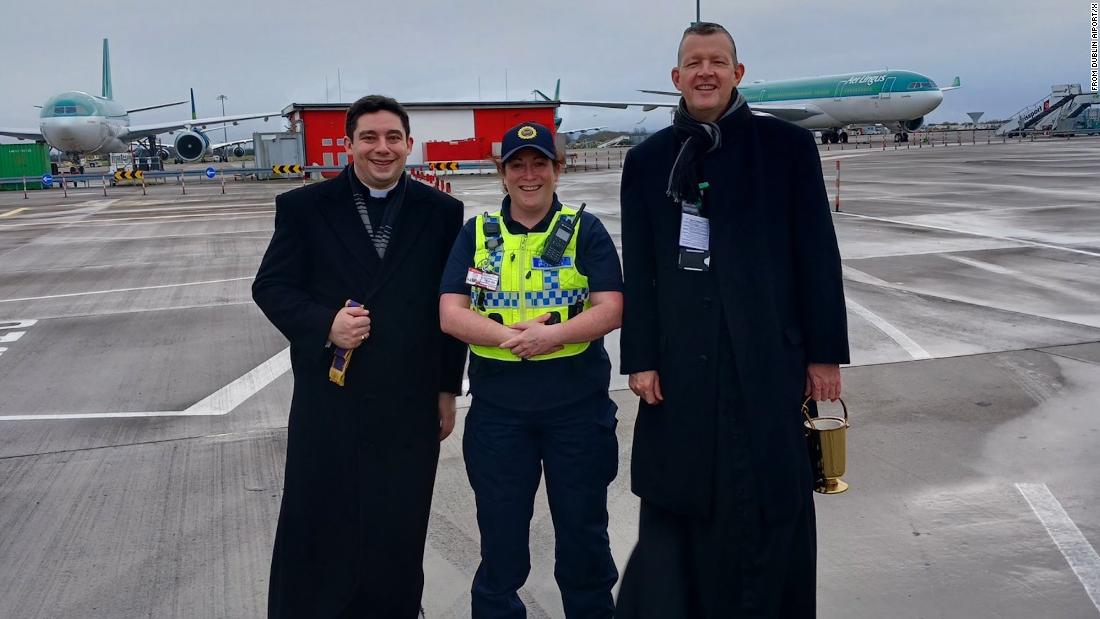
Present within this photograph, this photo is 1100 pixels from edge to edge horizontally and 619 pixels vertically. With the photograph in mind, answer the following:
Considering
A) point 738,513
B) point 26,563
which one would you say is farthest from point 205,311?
point 738,513

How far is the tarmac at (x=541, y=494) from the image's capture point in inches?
142

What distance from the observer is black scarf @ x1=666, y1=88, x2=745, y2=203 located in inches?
109

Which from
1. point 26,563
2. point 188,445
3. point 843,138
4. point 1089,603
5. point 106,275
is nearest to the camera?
point 1089,603

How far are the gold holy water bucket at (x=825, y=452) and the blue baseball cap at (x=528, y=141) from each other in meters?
1.25

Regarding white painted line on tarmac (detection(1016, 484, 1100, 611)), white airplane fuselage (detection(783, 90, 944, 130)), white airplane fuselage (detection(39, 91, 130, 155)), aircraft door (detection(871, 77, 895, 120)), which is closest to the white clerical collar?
white painted line on tarmac (detection(1016, 484, 1100, 611))

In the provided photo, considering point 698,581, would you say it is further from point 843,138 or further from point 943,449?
point 843,138

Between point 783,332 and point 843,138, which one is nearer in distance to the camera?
point 783,332

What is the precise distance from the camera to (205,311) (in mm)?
9555

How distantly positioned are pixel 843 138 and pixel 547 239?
2285 inches

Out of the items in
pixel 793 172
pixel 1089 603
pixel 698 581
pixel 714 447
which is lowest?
pixel 1089 603

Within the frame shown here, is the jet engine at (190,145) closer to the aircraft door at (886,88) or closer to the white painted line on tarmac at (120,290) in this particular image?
the white painted line on tarmac at (120,290)

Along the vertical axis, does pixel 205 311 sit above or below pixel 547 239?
below

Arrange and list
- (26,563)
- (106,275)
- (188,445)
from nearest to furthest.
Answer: (26,563), (188,445), (106,275)

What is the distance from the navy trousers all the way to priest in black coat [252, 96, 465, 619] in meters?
0.27
